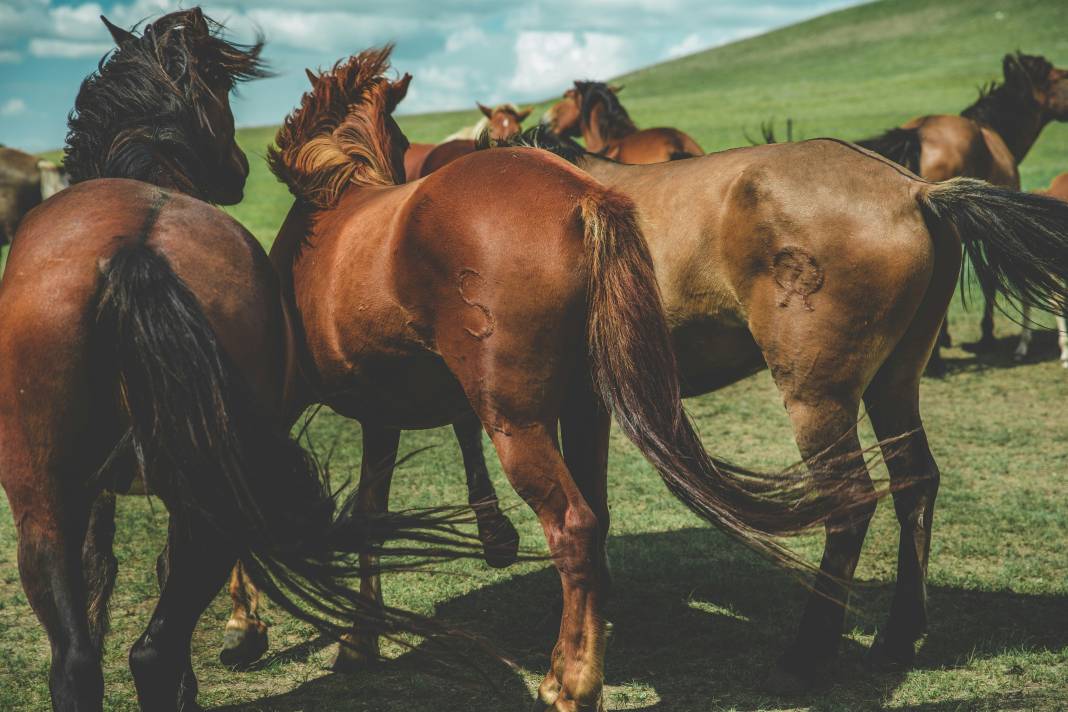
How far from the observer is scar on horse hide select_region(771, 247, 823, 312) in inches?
138

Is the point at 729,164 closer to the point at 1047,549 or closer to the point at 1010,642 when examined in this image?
the point at 1010,642

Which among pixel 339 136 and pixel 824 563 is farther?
pixel 339 136

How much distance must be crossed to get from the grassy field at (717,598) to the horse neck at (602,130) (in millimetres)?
3559

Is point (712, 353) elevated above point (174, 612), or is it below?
above

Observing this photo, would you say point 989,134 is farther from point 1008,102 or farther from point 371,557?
point 371,557

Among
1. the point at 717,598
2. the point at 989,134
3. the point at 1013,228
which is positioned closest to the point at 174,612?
the point at 717,598

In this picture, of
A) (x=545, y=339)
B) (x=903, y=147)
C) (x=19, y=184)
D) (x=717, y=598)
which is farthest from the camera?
(x=19, y=184)

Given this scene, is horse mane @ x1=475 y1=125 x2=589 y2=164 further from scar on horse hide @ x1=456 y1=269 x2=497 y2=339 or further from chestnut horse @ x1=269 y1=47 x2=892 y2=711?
Result: scar on horse hide @ x1=456 y1=269 x2=497 y2=339

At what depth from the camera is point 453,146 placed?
7.55 meters

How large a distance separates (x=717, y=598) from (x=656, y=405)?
1792mm

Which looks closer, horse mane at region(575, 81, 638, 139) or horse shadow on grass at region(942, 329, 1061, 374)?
horse shadow on grass at region(942, 329, 1061, 374)

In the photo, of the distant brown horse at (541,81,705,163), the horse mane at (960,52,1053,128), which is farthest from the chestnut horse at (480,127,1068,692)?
the horse mane at (960,52,1053,128)

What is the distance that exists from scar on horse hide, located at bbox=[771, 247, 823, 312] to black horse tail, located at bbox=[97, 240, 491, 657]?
1.58 meters

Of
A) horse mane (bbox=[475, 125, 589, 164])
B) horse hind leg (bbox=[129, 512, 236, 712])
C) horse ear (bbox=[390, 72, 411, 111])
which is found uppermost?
horse ear (bbox=[390, 72, 411, 111])
